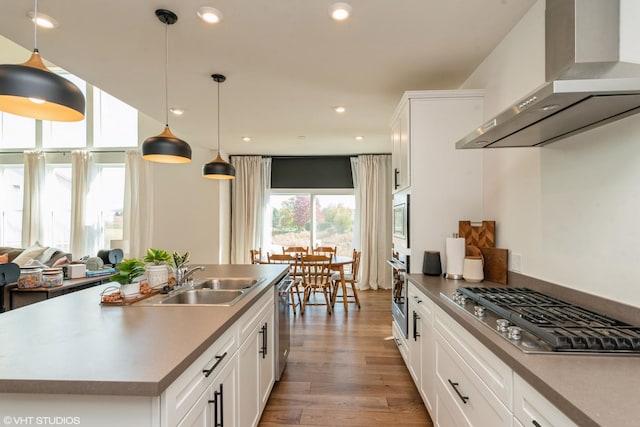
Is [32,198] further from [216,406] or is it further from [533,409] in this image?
[533,409]

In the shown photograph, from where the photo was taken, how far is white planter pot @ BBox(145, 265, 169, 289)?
195 centimetres

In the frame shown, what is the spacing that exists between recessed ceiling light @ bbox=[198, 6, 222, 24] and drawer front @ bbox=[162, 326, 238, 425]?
1.83m

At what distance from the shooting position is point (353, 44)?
2.25 metres

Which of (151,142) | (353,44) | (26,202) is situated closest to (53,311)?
(151,142)

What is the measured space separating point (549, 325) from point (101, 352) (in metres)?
1.56

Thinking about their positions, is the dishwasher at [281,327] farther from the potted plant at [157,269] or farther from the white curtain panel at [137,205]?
the white curtain panel at [137,205]

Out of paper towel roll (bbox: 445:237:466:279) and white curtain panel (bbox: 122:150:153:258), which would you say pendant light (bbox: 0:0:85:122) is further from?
white curtain panel (bbox: 122:150:153:258)

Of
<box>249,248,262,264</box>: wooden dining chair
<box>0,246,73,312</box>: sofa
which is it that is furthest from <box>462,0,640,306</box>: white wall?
<box>0,246,73,312</box>: sofa

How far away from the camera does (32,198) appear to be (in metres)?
6.33

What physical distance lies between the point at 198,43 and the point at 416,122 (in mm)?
1758

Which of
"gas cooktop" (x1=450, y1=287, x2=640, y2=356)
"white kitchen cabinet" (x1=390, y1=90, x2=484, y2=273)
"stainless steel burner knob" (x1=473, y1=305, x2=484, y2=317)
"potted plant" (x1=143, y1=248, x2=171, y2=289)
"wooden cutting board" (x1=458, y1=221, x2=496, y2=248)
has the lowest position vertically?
"stainless steel burner knob" (x1=473, y1=305, x2=484, y2=317)

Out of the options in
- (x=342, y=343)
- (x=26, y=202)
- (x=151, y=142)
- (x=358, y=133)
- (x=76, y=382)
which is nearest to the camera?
(x=76, y=382)

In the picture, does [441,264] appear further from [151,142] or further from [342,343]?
[151,142]

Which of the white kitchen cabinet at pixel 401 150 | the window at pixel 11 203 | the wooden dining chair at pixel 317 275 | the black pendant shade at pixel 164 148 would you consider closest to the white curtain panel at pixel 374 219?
the wooden dining chair at pixel 317 275
